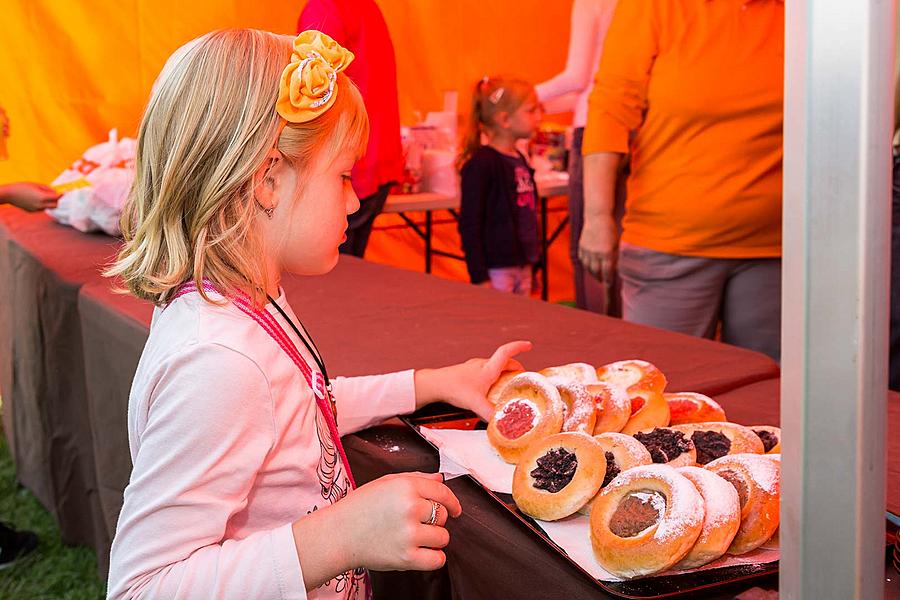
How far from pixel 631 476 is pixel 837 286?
45 cm

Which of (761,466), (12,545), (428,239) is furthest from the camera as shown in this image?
(428,239)

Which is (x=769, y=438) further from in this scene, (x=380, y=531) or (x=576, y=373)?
(x=380, y=531)

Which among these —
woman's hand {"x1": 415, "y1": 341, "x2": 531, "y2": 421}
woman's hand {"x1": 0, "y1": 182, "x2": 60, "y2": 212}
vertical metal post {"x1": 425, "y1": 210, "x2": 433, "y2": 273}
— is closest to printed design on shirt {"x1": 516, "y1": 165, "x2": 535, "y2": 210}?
vertical metal post {"x1": 425, "y1": 210, "x2": 433, "y2": 273}

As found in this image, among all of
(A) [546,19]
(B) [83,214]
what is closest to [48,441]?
(B) [83,214]

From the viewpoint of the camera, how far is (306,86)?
0.92 m

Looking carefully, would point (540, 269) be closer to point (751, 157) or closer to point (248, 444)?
point (751, 157)

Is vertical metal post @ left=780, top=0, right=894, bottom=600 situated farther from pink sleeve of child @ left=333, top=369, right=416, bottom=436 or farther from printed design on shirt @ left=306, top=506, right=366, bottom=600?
pink sleeve of child @ left=333, top=369, right=416, bottom=436

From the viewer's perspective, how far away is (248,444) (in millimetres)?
866

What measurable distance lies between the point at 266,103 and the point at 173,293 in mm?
218

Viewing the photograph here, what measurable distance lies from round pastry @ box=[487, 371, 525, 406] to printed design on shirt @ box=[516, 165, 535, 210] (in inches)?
121

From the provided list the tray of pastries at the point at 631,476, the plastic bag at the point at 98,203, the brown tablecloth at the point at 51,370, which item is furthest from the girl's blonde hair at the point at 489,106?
the tray of pastries at the point at 631,476

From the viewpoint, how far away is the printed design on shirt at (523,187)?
14.1 ft

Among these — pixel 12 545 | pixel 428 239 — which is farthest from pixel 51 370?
pixel 428 239

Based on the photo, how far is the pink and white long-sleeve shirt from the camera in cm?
83
